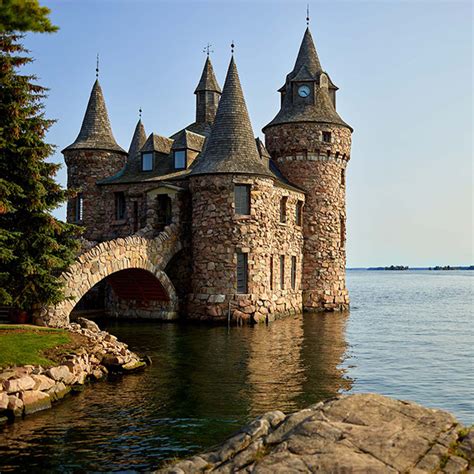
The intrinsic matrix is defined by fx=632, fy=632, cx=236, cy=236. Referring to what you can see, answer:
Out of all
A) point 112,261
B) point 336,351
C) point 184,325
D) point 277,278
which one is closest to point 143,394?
point 336,351

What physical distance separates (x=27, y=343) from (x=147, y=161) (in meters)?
22.0

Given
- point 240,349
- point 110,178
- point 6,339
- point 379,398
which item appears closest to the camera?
point 379,398

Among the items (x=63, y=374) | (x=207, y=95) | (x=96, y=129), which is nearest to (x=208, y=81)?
(x=207, y=95)

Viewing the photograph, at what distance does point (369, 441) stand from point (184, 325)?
23574 millimetres

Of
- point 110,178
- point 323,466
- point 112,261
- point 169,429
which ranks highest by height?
point 110,178

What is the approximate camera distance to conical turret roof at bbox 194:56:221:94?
154 ft

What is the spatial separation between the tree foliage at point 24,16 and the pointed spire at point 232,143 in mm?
21413

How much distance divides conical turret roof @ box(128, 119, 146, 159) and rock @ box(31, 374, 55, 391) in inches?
1048

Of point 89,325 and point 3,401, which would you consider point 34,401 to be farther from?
point 89,325

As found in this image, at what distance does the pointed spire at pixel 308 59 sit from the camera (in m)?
42.2

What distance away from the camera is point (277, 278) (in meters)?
35.2

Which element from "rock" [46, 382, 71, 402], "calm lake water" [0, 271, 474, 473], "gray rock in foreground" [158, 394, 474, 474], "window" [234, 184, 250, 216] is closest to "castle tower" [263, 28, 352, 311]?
"calm lake water" [0, 271, 474, 473]

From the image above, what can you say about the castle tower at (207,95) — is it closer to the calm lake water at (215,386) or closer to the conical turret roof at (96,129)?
the conical turret roof at (96,129)

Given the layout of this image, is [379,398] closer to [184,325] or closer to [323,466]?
[323,466]
